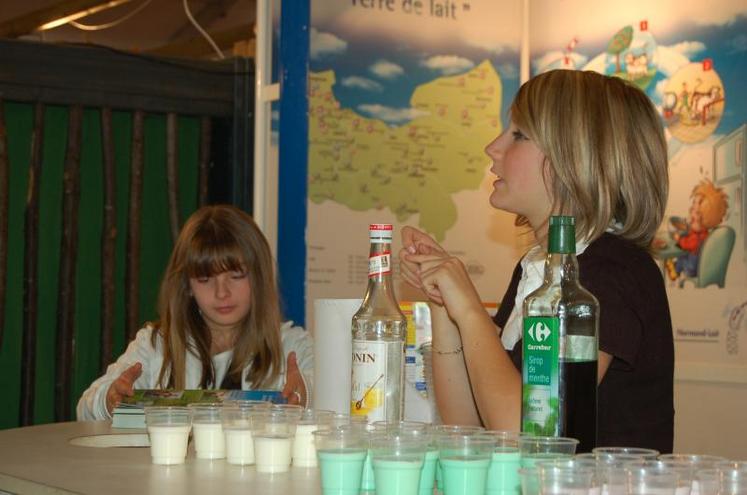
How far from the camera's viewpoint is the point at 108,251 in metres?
4.52

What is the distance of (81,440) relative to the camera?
2.12 metres

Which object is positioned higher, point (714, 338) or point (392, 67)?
point (392, 67)

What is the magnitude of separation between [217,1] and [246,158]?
3956mm

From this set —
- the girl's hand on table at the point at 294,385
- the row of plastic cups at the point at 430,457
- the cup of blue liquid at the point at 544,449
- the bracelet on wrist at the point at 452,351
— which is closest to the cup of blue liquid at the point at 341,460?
the row of plastic cups at the point at 430,457

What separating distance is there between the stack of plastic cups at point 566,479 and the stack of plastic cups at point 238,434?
2.13ft

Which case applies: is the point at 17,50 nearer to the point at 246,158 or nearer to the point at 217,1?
the point at 246,158

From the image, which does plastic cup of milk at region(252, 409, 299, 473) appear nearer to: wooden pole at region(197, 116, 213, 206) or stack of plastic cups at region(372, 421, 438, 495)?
stack of plastic cups at region(372, 421, 438, 495)

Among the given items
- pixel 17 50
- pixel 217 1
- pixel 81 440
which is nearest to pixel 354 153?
→ pixel 17 50

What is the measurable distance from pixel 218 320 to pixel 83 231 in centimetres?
161

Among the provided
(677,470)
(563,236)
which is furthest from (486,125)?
(677,470)

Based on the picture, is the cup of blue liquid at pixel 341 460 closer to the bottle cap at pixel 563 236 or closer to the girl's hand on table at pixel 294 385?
the bottle cap at pixel 563 236

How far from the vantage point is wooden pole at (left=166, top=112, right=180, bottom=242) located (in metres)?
4.61

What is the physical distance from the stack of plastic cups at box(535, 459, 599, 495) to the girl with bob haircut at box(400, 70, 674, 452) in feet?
1.84

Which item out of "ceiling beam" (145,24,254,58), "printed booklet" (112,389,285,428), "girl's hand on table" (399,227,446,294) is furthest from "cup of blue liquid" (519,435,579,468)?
"ceiling beam" (145,24,254,58)
